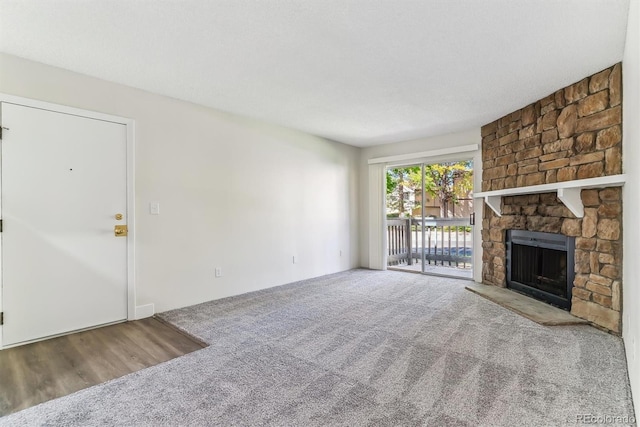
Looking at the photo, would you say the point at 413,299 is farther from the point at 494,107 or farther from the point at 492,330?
the point at 494,107

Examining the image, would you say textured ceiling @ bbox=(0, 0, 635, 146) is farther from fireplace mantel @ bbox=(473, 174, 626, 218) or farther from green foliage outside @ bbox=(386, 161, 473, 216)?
green foliage outside @ bbox=(386, 161, 473, 216)

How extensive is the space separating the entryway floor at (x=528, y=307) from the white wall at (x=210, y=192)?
99.4 inches

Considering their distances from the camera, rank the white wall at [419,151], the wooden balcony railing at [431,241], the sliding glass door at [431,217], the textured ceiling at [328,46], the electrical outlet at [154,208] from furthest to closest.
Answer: the wooden balcony railing at [431,241]
the sliding glass door at [431,217]
the white wall at [419,151]
the electrical outlet at [154,208]
the textured ceiling at [328,46]

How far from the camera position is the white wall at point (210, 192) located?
3078 mm

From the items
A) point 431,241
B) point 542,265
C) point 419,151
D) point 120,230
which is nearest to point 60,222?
point 120,230

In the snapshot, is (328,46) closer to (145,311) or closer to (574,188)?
(574,188)

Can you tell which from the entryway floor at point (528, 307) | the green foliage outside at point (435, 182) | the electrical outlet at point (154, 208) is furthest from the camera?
the green foliage outside at point (435, 182)

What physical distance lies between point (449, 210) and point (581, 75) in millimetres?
2889

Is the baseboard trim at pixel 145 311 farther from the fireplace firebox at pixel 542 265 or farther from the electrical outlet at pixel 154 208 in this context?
the fireplace firebox at pixel 542 265

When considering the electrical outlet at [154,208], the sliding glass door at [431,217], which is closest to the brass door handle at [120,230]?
the electrical outlet at [154,208]

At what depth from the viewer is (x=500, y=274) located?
4.30m

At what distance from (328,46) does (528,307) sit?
3.36 metres

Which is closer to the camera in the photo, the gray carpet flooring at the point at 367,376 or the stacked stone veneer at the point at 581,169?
the gray carpet flooring at the point at 367,376

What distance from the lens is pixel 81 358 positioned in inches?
93.7
